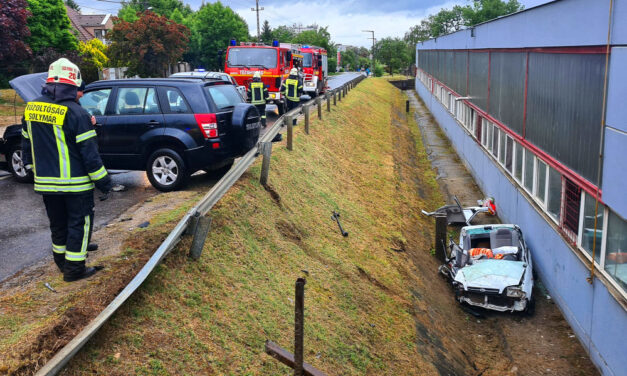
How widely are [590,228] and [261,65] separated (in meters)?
17.2

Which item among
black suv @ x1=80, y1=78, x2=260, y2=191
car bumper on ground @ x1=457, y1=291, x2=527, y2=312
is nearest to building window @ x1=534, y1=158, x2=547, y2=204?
car bumper on ground @ x1=457, y1=291, x2=527, y2=312

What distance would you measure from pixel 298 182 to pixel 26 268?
6856 millimetres

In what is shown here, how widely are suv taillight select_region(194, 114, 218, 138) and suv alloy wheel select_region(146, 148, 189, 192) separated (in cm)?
62

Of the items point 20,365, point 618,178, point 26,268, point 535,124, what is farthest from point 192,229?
point 535,124

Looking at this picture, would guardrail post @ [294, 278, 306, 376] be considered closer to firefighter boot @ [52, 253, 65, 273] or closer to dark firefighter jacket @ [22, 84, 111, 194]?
dark firefighter jacket @ [22, 84, 111, 194]

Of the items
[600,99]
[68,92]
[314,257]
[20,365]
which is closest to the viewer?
[20,365]

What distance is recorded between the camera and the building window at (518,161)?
14.1m

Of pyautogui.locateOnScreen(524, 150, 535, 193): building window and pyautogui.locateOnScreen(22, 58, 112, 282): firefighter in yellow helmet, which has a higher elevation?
pyautogui.locateOnScreen(22, 58, 112, 282): firefighter in yellow helmet

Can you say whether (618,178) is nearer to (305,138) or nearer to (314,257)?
(314,257)

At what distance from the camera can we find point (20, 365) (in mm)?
4504

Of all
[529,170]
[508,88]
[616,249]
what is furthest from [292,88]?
[616,249]

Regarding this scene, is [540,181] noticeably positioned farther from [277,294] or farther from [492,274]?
[277,294]

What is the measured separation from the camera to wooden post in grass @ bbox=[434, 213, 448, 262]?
43.4 ft

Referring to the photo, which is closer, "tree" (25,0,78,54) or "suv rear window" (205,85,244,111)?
"suv rear window" (205,85,244,111)
